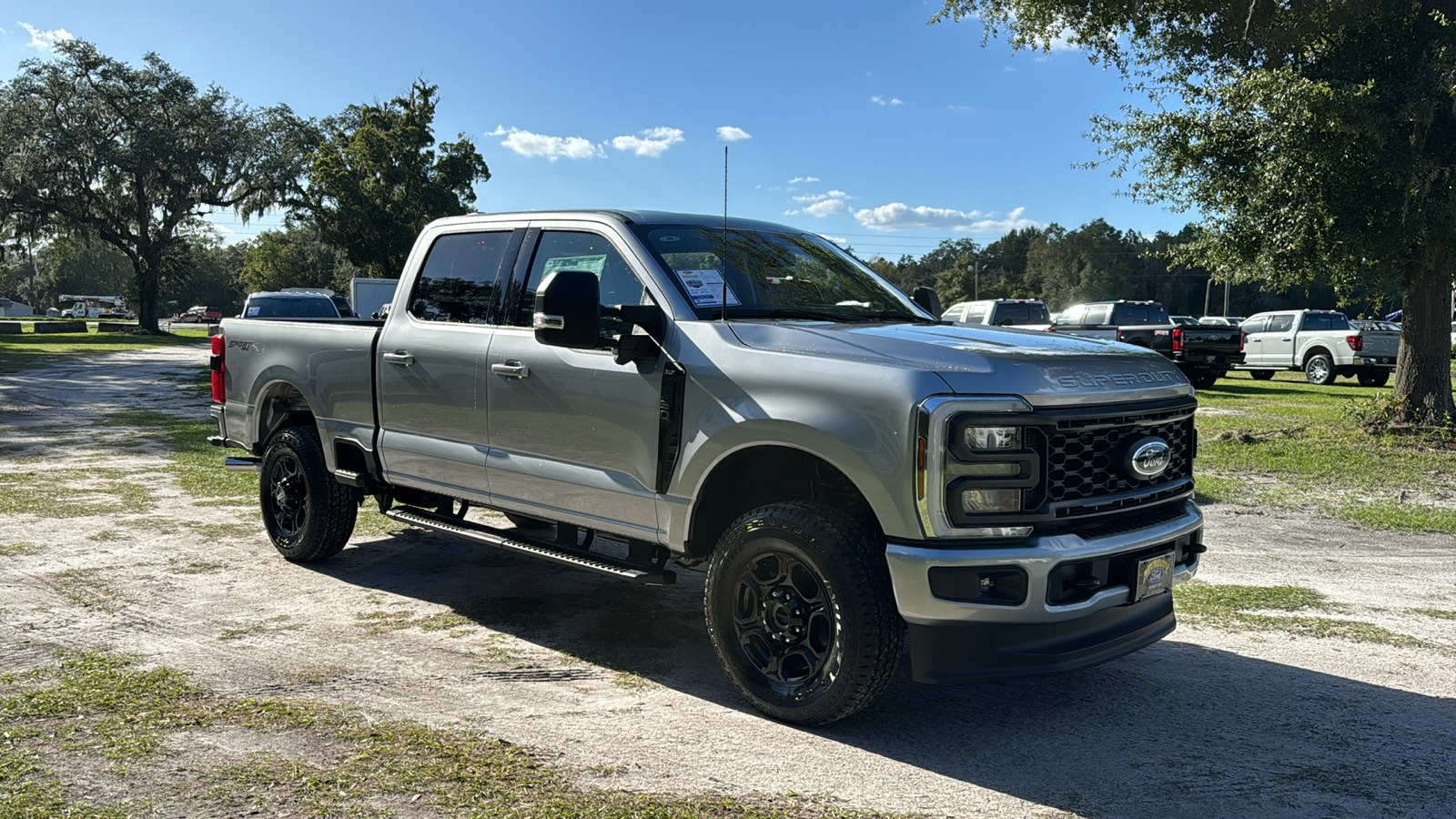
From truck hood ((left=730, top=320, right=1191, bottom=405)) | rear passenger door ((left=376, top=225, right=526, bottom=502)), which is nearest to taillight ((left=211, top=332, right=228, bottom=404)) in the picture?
rear passenger door ((left=376, top=225, right=526, bottom=502))

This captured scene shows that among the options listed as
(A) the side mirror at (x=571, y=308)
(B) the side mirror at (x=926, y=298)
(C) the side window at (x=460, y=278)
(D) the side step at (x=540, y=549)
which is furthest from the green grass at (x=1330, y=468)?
(A) the side mirror at (x=571, y=308)

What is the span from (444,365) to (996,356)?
301 centimetres

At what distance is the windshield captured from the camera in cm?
495

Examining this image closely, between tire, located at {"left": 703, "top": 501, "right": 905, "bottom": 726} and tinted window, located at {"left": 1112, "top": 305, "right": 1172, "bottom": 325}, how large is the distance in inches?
858

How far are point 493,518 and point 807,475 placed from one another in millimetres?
4474

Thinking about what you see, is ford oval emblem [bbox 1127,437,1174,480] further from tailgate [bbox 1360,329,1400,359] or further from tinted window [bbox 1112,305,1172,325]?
tailgate [bbox 1360,329,1400,359]

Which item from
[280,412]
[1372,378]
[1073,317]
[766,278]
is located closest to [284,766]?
[766,278]

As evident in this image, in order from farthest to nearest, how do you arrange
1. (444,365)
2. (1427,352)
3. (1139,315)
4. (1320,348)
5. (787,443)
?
(1320,348)
(1139,315)
(1427,352)
(444,365)
(787,443)

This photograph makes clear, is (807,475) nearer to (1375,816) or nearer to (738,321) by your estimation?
(738,321)

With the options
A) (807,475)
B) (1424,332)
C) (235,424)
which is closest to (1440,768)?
(807,475)

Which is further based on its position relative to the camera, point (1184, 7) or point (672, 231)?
point (1184, 7)

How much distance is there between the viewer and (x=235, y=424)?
7.47m

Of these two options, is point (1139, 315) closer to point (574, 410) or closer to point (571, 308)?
point (574, 410)

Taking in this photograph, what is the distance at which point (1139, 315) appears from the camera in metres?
24.4
